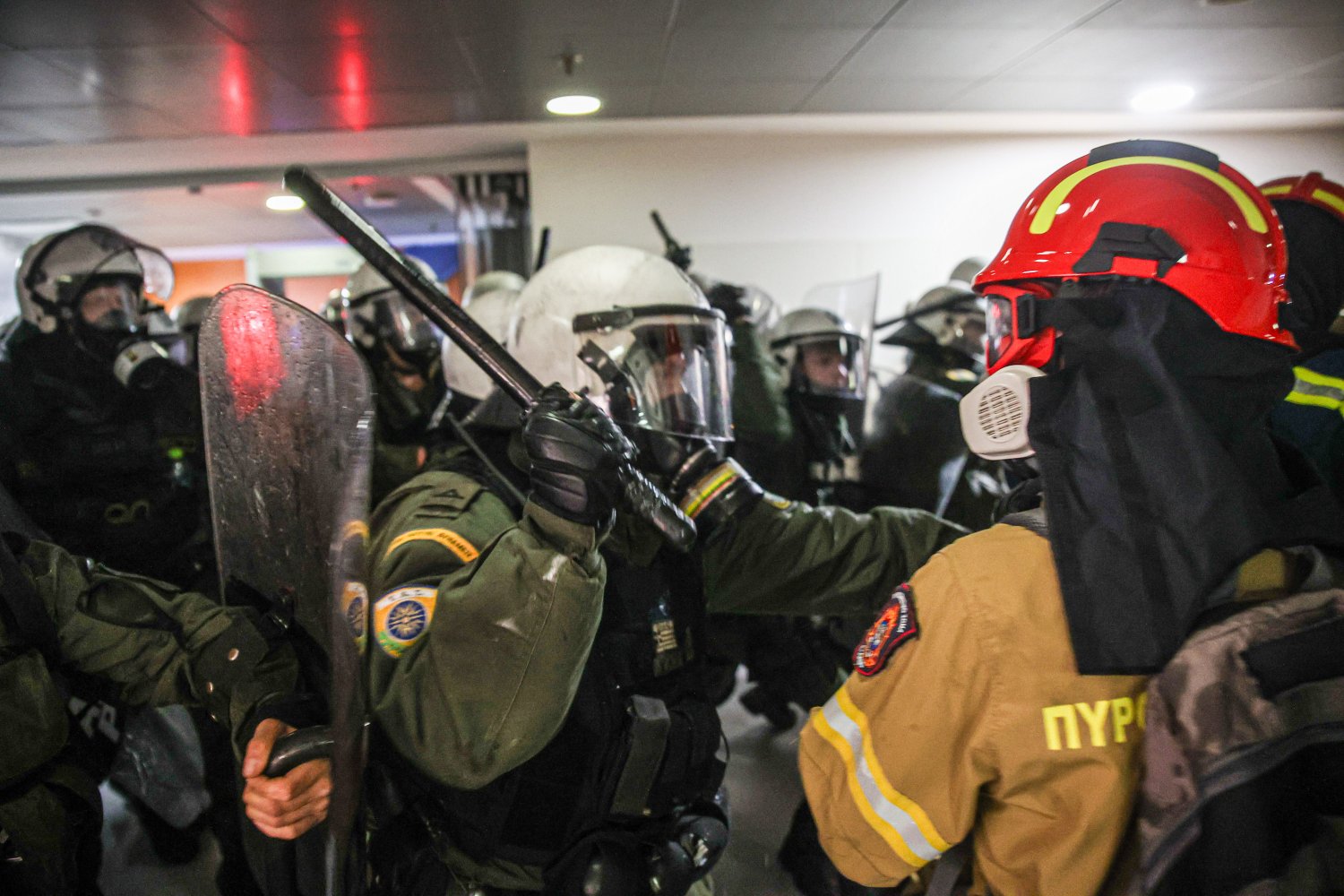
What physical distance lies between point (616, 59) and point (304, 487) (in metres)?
3.40

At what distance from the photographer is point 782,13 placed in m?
3.30

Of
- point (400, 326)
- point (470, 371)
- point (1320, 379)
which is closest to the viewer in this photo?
point (1320, 379)

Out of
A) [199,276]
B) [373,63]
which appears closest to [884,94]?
[373,63]

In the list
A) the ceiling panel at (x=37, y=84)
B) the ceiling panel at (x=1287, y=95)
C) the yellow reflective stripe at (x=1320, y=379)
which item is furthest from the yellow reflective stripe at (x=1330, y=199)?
the ceiling panel at (x=37, y=84)

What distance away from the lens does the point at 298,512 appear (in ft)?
3.52

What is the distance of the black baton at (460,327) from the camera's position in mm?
1231

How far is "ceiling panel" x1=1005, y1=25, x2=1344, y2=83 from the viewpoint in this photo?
3650 millimetres

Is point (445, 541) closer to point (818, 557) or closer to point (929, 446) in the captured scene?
point (818, 557)

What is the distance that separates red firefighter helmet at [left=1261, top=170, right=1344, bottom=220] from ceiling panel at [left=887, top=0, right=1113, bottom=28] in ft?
6.71

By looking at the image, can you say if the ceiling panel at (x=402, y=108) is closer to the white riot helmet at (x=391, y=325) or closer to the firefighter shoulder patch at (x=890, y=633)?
the white riot helmet at (x=391, y=325)

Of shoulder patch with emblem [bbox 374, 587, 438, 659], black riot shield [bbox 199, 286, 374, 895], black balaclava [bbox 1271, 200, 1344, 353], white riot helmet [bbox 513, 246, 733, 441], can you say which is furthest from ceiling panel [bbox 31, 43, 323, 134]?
black balaclava [bbox 1271, 200, 1344, 353]

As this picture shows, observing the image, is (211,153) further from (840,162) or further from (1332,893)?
(1332,893)

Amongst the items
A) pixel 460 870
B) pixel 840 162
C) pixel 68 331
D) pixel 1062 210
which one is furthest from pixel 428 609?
pixel 840 162

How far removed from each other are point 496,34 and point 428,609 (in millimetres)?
3067
